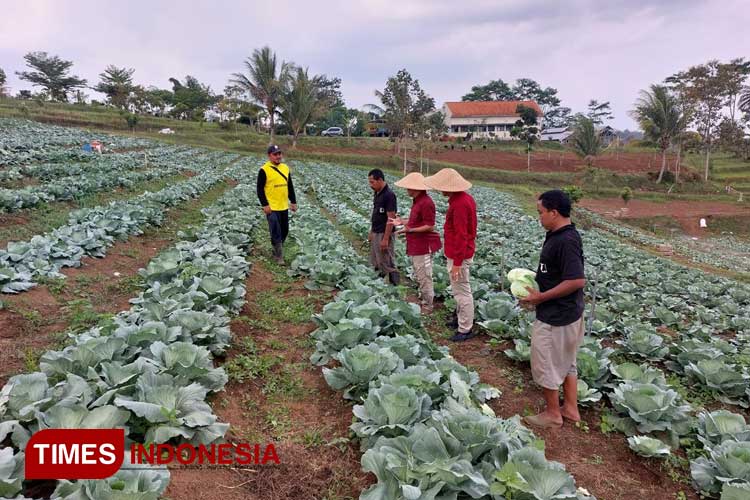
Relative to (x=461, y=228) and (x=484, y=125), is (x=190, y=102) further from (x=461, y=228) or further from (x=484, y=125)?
(x=461, y=228)

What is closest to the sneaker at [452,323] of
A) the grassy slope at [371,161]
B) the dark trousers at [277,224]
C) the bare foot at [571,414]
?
the bare foot at [571,414]

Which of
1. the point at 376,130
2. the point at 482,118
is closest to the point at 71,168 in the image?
the point at 376,130

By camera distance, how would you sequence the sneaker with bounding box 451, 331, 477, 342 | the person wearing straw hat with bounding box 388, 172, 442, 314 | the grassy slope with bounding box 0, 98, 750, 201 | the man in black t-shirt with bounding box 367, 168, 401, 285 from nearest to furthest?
the sneaker with bounding box 451, 331, 477, 342 → the person wearing straw hat with bounding box 388, 172, 442, 314 → the man in black t-shirt with bounding box 367, 168, 401, 285 → the grassy slope with bounding box 0, 98, 750, 201

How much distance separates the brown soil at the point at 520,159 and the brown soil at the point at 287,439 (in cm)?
3607

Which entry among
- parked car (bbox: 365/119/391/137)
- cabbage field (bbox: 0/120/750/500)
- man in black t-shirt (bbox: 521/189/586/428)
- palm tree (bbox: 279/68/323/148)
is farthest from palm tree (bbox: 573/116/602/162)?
man in black t-shirt (bbox: 521/189/586/428)

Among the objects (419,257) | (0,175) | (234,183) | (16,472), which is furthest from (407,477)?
(234,183)

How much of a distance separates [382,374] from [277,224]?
4.62 m

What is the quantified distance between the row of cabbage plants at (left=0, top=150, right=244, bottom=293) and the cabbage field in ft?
0.09

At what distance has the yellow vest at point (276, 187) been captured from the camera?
7.28 m

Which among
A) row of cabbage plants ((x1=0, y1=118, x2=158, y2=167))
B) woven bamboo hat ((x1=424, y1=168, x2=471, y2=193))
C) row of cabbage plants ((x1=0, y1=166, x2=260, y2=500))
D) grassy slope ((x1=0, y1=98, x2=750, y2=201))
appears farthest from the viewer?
grassy slope ((x1=0, y1=98, x2=750, y2=201))

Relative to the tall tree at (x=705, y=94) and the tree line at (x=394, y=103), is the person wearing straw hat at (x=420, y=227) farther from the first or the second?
the tall tree at (x=705, y=94)

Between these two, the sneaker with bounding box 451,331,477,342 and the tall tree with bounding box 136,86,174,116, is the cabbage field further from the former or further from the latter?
the tall tree with bounding box 136,86,174,116

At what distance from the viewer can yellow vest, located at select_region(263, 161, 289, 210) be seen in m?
7.28

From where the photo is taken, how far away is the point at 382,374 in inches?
138
